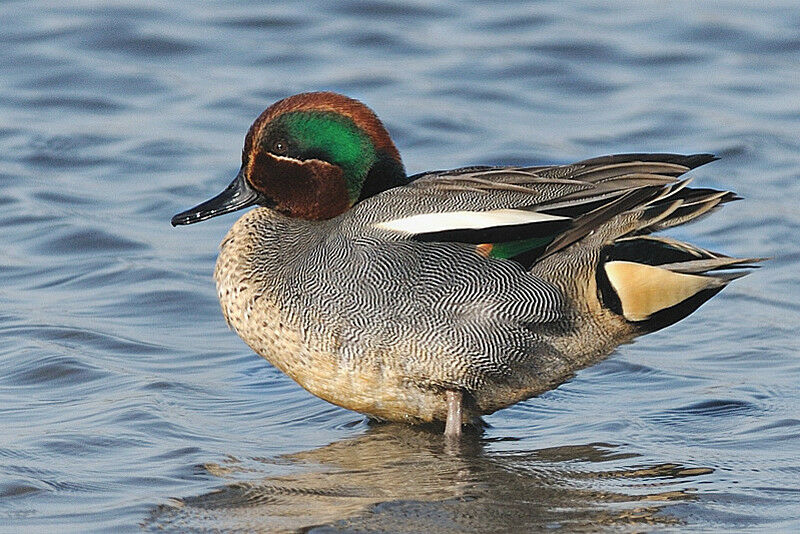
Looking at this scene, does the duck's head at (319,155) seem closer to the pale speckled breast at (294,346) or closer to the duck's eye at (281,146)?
the duck's eye at (281,146)

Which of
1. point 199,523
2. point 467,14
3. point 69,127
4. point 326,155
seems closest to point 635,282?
point 326,155

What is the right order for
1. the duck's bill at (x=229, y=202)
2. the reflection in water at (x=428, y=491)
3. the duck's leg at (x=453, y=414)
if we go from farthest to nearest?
the duck's bill at (x=229, y=202), the duck's leg at (x=453, y=414), the reflection in water at (x=428, y=491)

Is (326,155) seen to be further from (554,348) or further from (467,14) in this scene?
(467,14)

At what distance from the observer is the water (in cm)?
447

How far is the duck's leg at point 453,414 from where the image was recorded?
490cm

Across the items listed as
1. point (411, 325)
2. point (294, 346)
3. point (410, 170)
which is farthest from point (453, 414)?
point (410, 170)

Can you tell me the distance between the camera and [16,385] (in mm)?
5410

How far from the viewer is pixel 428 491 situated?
4.51m

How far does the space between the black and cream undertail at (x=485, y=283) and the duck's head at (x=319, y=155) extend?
0.58ft

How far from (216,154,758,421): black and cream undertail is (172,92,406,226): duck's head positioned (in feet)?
0.58

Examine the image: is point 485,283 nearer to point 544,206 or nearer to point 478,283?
point 478,283

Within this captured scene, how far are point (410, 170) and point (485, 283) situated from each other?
3.45 metres

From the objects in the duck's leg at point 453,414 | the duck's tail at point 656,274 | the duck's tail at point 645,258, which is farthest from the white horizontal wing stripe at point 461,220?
the duck's leg at point 453,414

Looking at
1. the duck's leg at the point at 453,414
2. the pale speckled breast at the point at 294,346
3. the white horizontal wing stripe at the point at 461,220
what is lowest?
the duck's leg at the point at 453,414
